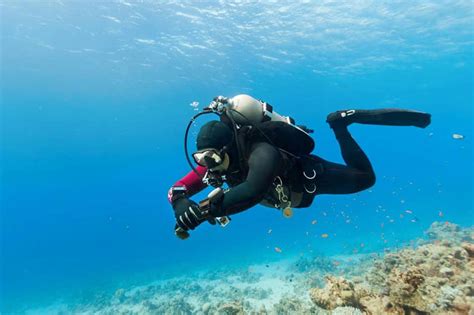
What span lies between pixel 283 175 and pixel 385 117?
2.74 meters

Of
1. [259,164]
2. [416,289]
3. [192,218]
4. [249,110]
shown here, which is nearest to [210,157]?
[259,164]

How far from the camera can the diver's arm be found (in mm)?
3268

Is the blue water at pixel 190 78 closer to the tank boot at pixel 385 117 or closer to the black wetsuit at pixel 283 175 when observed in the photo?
the tank boot at pixel 385 117

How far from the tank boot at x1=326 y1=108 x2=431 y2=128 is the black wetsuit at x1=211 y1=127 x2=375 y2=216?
0.27 m

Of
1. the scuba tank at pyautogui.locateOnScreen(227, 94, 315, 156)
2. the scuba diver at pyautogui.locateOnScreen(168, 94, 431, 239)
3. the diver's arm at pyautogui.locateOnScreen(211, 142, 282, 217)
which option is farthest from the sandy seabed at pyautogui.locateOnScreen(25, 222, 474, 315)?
the diver's arm at pyautogui.locateOnScreen(211, 142, 282, 217)

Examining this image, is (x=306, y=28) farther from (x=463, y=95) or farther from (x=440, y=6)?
(x=463, y=95)

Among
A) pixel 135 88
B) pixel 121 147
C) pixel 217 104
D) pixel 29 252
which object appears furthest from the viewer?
pixel 29 252

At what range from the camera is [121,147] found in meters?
69.5

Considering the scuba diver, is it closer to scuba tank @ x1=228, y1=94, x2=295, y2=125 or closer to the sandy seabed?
scuba tank @ x1=228, y1=94, x2=295, y2=125

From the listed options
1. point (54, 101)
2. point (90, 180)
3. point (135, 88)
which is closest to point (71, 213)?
point (90, 180)

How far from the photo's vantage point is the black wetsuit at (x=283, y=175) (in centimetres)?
331

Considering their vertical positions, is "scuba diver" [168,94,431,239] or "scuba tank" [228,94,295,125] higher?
"scuba tank" [228,94,295,125]

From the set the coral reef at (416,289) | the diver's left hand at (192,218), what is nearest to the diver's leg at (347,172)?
the coral reef at (416,289)

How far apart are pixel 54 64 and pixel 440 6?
38714 mm
